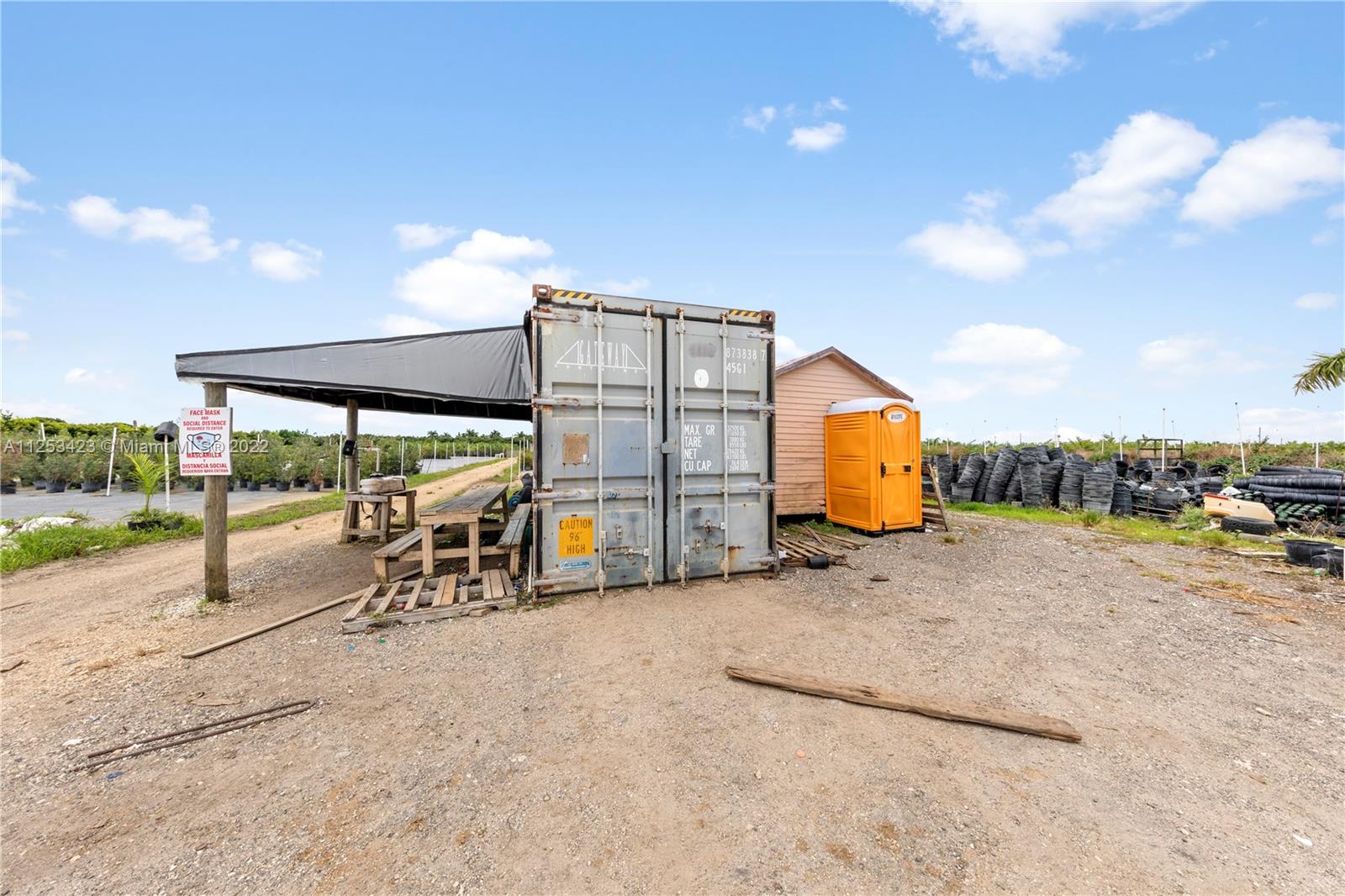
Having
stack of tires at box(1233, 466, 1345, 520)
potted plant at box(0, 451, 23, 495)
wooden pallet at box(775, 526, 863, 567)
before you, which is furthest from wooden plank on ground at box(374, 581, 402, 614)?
potted plant at box(0, 451, 23, 495)

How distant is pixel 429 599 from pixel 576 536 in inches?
69.0

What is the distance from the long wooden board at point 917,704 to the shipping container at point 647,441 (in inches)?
95.0

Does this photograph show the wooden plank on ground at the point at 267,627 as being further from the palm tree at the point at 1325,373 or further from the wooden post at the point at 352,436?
the palm tree at the point at 1325,373

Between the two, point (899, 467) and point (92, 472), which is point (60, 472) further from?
point (899, 467)

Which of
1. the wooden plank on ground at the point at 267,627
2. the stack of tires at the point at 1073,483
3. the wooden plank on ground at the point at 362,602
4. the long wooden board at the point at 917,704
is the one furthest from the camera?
the stack of tires at the point at 1073,483

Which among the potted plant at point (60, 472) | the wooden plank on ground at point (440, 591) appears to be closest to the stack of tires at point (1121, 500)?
the wooden plank on ground at point (440, 591)

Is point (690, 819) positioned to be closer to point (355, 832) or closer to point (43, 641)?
point (355, 832)

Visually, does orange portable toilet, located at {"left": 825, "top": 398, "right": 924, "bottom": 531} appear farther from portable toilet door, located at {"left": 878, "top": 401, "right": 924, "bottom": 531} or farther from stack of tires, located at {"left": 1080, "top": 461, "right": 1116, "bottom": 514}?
stack of tires, located at {"left": 1080, "top": 461, "right": 1116, "bottom": 514}

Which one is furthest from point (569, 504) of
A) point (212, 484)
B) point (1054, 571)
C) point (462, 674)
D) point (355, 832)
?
point (1054, 571)

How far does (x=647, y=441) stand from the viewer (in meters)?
5.97

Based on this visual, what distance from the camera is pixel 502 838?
234 cm

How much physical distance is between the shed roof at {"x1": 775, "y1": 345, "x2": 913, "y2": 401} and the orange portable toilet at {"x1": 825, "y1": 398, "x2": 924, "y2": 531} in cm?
128

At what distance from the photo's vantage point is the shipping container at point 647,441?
18.6ft

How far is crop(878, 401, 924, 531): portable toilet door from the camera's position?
9.55 m
